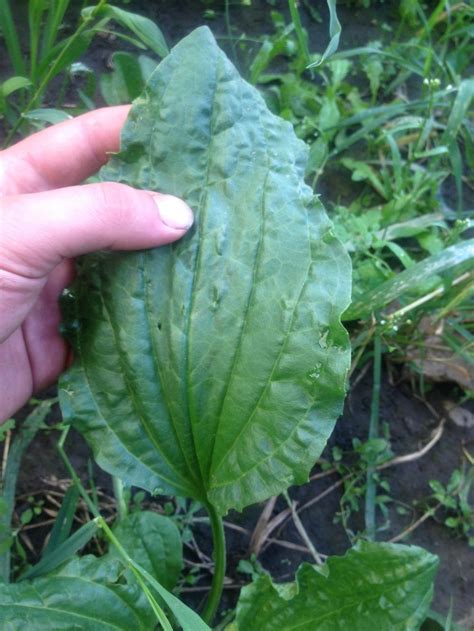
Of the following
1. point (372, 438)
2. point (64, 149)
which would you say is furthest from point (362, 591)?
point (64, 149)

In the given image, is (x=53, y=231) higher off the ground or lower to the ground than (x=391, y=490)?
higher

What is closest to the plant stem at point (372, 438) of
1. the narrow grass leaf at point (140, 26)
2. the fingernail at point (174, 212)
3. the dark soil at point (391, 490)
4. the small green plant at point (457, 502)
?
the dark soil at point (391, 490)

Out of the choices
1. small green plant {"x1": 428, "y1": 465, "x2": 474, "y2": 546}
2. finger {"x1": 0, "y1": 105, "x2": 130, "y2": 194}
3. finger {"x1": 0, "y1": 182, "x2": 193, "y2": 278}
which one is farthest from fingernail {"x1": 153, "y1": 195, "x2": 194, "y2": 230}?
small green plant {"x1": 428, "y1": 465, "x2": 474, "y2": 546}

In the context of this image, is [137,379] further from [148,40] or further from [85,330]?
[148,40]

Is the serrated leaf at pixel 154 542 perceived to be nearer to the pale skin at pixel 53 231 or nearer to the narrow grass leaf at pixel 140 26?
the pale skin at pixel 53 231

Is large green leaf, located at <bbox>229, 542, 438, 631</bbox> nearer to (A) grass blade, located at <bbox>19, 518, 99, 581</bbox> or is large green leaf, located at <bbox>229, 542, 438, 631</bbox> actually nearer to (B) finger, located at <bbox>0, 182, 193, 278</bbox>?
(A) grass blade, located at <bbox>19, 518, 99, 581</bbox>

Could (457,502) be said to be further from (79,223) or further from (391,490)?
(79,223)
